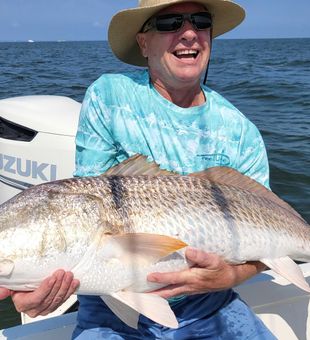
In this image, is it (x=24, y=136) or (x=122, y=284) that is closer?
(x=122, y=284)

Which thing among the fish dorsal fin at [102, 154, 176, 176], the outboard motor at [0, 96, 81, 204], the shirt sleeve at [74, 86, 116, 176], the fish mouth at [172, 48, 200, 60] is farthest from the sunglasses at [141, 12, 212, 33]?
the outboard motor at [0, 96, 81, 204]

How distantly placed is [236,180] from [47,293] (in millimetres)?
995

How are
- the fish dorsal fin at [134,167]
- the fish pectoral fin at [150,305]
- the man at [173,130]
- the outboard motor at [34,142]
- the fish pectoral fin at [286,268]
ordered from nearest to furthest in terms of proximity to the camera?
1. the fish pectoral fin at [150,305]
2. the fish dorsal fin at [134,167]
3. the fish pectoral fin at [286,268]
4. the man at [173,130]
5. the outboard motor at [34,142]

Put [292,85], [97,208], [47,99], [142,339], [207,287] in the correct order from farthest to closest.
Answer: [292,85] → [47,99] → [142,339] → [207,287] → [97,208]

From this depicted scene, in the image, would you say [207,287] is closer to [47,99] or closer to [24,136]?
[24,136]

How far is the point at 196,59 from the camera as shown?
7.95 ft

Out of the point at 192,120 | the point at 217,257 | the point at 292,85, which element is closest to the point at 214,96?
the point at 192,120

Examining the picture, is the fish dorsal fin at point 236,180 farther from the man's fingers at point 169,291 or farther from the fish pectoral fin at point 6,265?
the fish pectoral fin at point 6,265

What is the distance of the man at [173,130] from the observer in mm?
2340

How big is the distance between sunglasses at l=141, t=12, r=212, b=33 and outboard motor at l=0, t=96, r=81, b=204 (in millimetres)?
1506

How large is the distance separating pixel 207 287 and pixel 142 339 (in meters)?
0.44

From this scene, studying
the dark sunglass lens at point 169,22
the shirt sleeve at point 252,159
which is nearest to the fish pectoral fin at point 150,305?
the shirt sleeve at point 252,159

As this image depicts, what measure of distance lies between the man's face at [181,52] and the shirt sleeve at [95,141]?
0.36 m

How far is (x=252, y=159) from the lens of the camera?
2566mm
